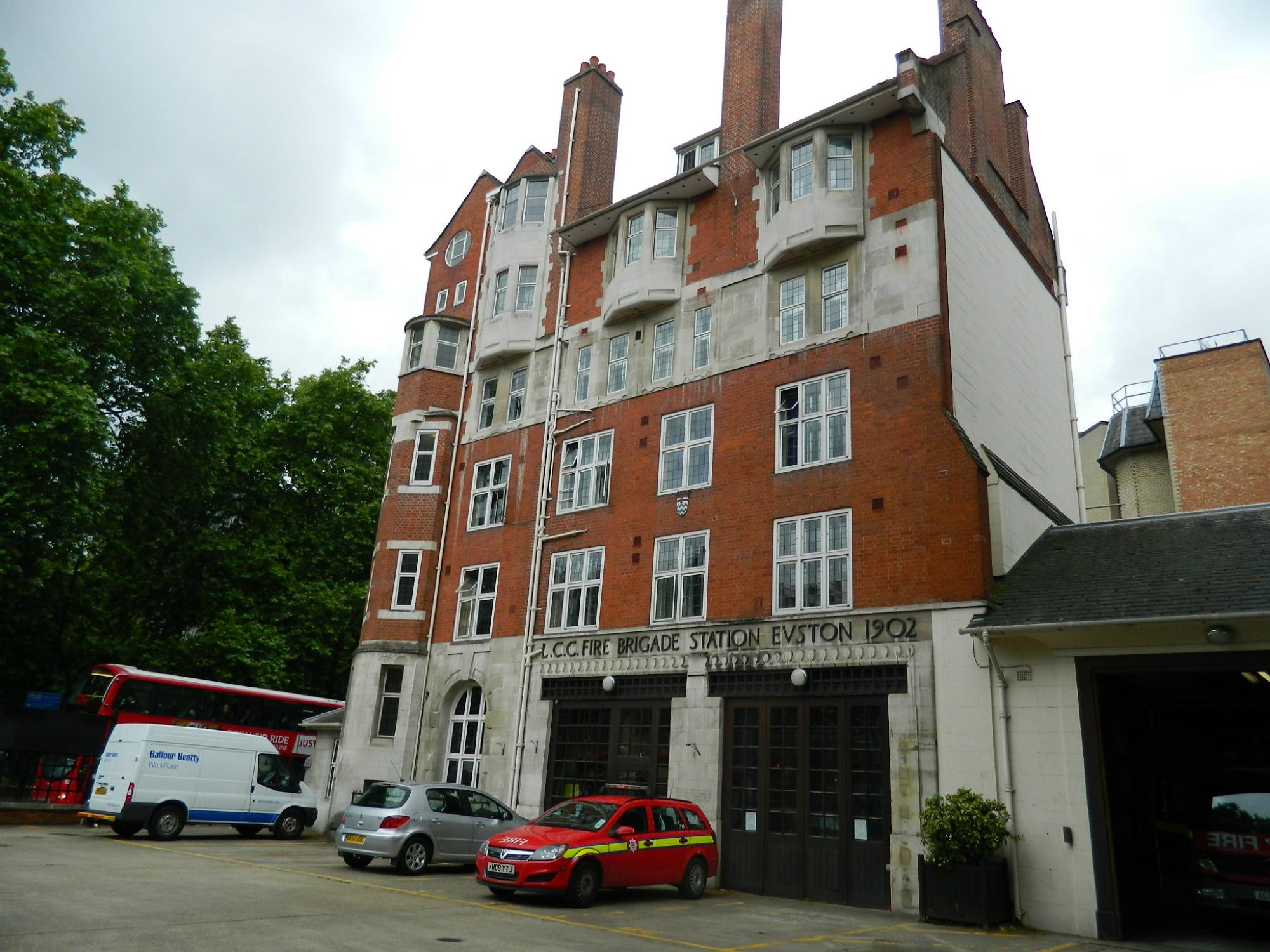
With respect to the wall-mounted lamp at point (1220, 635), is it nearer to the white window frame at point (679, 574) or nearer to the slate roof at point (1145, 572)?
the slate roof at point (1145, 572)

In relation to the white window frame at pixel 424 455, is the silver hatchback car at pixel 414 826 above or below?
below

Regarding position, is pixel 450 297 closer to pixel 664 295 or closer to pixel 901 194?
pixel 664 295

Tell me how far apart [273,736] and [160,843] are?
444 inches

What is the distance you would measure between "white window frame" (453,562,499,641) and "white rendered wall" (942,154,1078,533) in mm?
13208

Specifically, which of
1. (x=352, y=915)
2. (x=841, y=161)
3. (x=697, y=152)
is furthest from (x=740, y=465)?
(x=352, y=915)

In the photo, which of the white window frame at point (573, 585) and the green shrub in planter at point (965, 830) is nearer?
the green shrub in planter at point (965, 830)

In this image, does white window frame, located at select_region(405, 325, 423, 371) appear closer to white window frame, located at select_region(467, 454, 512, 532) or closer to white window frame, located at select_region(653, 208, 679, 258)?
white window frame, located at select_region(467, 454, 512, 532)

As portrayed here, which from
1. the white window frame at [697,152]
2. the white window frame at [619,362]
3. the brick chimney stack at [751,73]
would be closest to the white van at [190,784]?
the white window frame at [619,362]

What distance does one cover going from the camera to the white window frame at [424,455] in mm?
27641

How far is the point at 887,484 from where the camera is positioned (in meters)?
17.6

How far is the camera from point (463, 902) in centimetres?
1341

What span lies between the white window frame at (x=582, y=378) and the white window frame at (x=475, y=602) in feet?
16.8

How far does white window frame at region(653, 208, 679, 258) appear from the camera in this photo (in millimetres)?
23688

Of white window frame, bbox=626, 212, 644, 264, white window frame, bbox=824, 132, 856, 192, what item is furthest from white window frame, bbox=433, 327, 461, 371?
white window frame, bbox=824, 132, 856, 192
